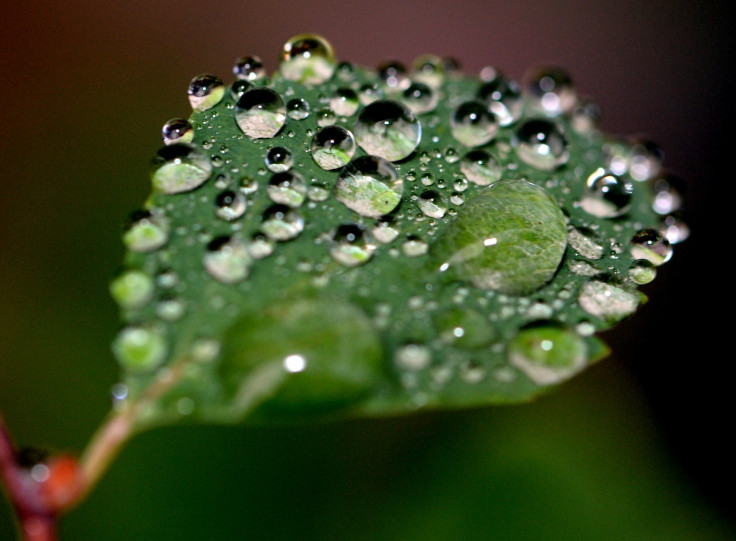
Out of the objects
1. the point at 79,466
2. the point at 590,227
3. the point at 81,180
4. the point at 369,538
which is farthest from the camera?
the point at 81,180

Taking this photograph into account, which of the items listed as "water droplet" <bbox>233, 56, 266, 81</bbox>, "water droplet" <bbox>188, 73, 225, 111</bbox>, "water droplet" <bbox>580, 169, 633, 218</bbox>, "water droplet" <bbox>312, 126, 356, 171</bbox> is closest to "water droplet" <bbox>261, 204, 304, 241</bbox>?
"water droplet" <bbox>312, 126, 356, 171</bbox>

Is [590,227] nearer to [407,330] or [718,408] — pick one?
[407,330]

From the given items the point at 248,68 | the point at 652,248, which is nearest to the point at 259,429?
the point at 248,68

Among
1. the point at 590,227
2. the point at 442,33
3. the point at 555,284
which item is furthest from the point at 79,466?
the point at 442,33

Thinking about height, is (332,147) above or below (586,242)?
above

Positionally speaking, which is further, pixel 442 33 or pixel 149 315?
pixel 442 33

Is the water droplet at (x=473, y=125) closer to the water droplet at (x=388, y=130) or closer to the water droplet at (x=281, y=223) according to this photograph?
the water droplet at (x=388, y=130)

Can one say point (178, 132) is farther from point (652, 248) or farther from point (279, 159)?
point (652, 248)
